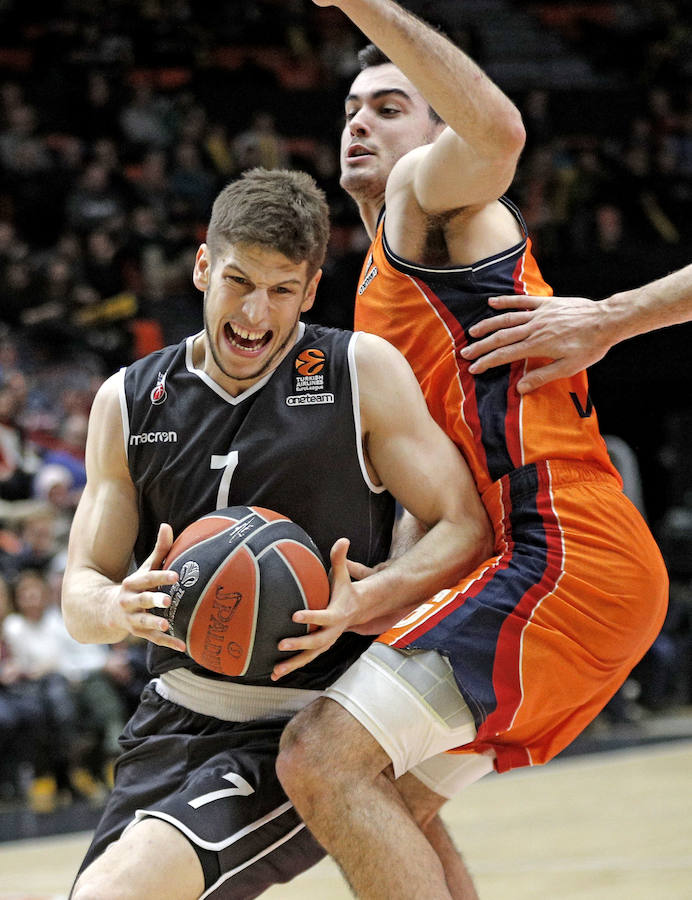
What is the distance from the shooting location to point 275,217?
3.22 metres

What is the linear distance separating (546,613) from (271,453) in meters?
0.80

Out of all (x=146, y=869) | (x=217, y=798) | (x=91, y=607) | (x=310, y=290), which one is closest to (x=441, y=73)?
(x=310, y=290)

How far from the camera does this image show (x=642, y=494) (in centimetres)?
1468

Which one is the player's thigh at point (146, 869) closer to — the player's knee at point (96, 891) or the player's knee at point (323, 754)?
the player's knee at point (96, 891)

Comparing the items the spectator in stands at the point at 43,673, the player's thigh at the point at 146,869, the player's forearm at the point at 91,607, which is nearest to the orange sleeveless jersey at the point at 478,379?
the player's forearm at the point at 91,607

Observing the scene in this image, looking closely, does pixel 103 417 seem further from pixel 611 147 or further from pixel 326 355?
pixel 611 147

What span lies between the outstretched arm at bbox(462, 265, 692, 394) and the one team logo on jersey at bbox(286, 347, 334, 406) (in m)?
0.38

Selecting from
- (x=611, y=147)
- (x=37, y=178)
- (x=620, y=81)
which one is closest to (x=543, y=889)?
(x=37, y=178)

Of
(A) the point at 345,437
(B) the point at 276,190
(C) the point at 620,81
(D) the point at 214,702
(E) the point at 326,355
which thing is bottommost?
(D) the point at 214,702

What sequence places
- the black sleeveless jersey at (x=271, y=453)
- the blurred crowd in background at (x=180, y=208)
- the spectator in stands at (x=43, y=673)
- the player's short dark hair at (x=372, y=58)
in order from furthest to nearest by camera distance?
the blurred crowd in background at (x=180, y=208)
the spectator in stands at (x=43, y=673)
the player's short dark hair at (x=372, y=58)
the black sleeveless jersey at (x=271, y=453)

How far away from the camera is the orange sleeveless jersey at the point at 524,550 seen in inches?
122

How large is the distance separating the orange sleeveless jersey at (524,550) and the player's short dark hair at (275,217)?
275 mm

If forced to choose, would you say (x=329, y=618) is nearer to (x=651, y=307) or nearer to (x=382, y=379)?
(x=382, y=379)

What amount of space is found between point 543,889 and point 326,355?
3461mm
